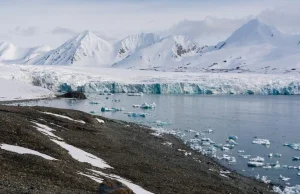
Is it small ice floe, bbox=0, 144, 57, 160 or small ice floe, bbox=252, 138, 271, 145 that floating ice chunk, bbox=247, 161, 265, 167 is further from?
small ice floe, bbox=0, 144, 57, 160

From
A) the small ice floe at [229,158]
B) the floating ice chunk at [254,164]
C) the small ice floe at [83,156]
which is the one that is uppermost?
the small ice floe at [83,156]

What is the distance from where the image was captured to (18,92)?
274 feet

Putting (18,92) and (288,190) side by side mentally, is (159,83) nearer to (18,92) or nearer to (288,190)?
(18,92)

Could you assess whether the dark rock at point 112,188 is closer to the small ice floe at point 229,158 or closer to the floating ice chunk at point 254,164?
the floating ice chunk at point 254,164

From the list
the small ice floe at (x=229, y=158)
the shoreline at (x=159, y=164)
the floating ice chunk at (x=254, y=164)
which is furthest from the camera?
the small ice floe at (x=229, y=158)

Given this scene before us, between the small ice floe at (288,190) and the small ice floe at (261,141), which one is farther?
the small ice floe at (261,141)

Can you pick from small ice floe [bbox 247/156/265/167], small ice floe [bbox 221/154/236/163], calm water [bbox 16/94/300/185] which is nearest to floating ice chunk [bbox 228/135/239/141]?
calm water [bbox 16/94/300/185]

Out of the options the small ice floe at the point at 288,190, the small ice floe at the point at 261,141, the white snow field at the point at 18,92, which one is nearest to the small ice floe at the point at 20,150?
the small ice floe at the point at 288,190

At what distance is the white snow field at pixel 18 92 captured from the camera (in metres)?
79.5

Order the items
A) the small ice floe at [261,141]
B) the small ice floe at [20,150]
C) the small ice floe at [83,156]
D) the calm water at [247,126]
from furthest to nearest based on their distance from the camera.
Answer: the small ice floe at [261,141] → the calm water at [247,126] → the small ice floe at [83,156] → the small ice floe at [20,150]

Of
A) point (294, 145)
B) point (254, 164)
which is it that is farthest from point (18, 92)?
point (254, 164)

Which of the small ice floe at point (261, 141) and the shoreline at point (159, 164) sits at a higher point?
the shoreline at point (159, 164)

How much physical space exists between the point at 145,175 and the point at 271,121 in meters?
38.5

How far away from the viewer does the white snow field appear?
79.5 m
